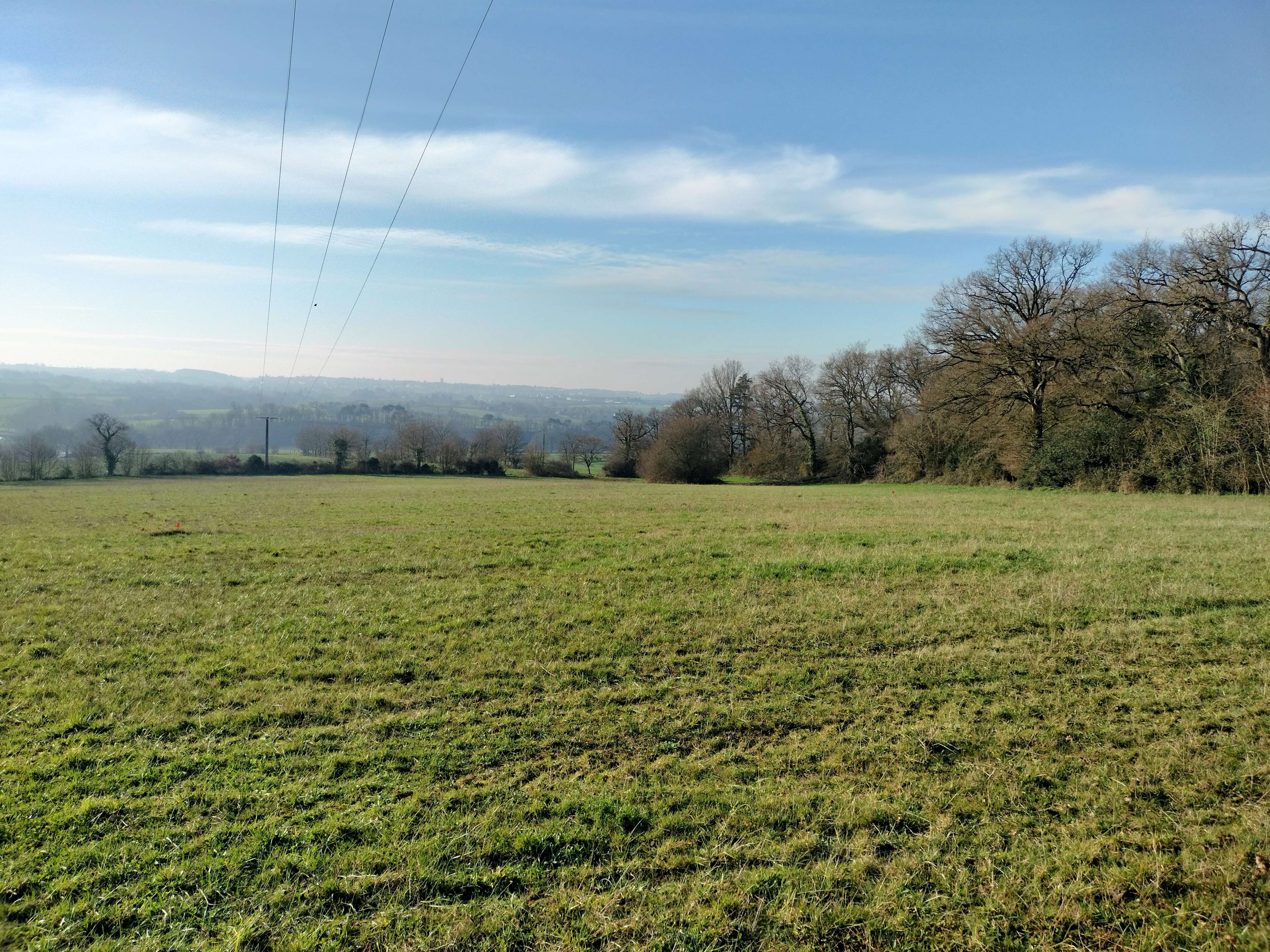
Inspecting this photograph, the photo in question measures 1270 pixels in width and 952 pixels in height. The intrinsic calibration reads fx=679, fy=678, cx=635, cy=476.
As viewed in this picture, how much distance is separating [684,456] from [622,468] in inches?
647

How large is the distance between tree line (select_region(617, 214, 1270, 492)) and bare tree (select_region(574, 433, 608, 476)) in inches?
985

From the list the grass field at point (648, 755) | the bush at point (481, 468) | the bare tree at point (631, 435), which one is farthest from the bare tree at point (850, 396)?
the grass field at point (648, 755)

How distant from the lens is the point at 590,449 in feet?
311

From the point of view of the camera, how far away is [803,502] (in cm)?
3103

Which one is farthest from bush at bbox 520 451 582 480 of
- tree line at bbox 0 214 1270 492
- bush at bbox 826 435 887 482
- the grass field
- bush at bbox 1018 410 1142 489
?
the grass field

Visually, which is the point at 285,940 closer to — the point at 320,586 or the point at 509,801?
the point at 509,801

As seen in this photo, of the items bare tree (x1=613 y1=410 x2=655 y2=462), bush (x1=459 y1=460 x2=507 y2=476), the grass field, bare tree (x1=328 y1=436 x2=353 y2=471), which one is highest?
bare tree (x1=613 y1=410 x2=655 y2=462)

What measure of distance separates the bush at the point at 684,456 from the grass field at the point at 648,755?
54.9 metres

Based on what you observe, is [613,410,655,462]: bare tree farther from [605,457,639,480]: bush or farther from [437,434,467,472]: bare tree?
[437,434,467,472]: bare tree

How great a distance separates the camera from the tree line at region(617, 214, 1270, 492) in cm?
3184

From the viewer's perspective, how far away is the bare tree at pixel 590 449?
93562 mm

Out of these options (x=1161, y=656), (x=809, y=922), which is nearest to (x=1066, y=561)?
(x=1161, y=656)

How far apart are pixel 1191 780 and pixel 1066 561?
26.8 ft

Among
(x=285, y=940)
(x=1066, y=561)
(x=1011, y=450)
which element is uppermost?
(x=1011, y=450)
